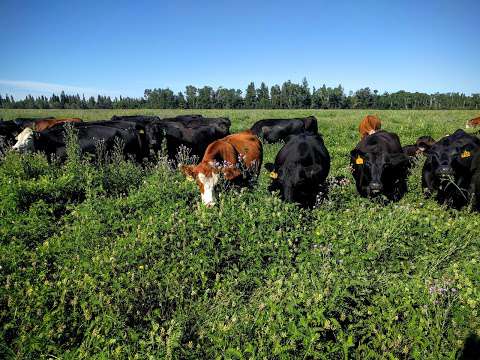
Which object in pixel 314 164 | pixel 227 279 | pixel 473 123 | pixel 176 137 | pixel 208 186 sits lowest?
pixel 227 279

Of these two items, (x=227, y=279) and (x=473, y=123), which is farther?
(x=473, y=123)

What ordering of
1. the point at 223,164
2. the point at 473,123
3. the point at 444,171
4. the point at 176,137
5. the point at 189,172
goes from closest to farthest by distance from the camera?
the point at 189,172 < the point at 444,171 < the point at 223,164 < the point at 176,137 < the point at 473,123

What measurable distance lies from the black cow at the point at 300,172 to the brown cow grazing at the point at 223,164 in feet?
2.06

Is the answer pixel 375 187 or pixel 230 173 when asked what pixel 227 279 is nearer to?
pixel 230 173

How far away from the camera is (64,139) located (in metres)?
10.2

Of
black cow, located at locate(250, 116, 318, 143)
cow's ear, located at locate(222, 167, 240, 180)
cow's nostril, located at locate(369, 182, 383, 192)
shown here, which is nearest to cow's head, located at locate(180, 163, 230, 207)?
cow's ear, located at locate(222, 167, 240, 180)

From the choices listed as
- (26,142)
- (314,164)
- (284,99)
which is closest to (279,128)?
(314,164)

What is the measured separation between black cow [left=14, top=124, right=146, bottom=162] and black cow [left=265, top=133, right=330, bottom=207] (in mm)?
5294

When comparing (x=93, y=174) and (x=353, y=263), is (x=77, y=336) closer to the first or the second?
(x=353, y=263)

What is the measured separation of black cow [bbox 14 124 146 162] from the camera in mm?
10555

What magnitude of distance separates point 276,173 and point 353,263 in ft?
11.3

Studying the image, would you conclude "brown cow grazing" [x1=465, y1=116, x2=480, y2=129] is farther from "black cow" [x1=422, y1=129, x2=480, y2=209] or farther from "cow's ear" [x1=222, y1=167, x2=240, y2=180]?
"cow's ear" [x1=222, y1=167, x2=240, y2=180]

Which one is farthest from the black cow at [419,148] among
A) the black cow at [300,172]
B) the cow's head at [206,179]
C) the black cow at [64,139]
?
the black cow at [64,139]

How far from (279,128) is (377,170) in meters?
11.9
